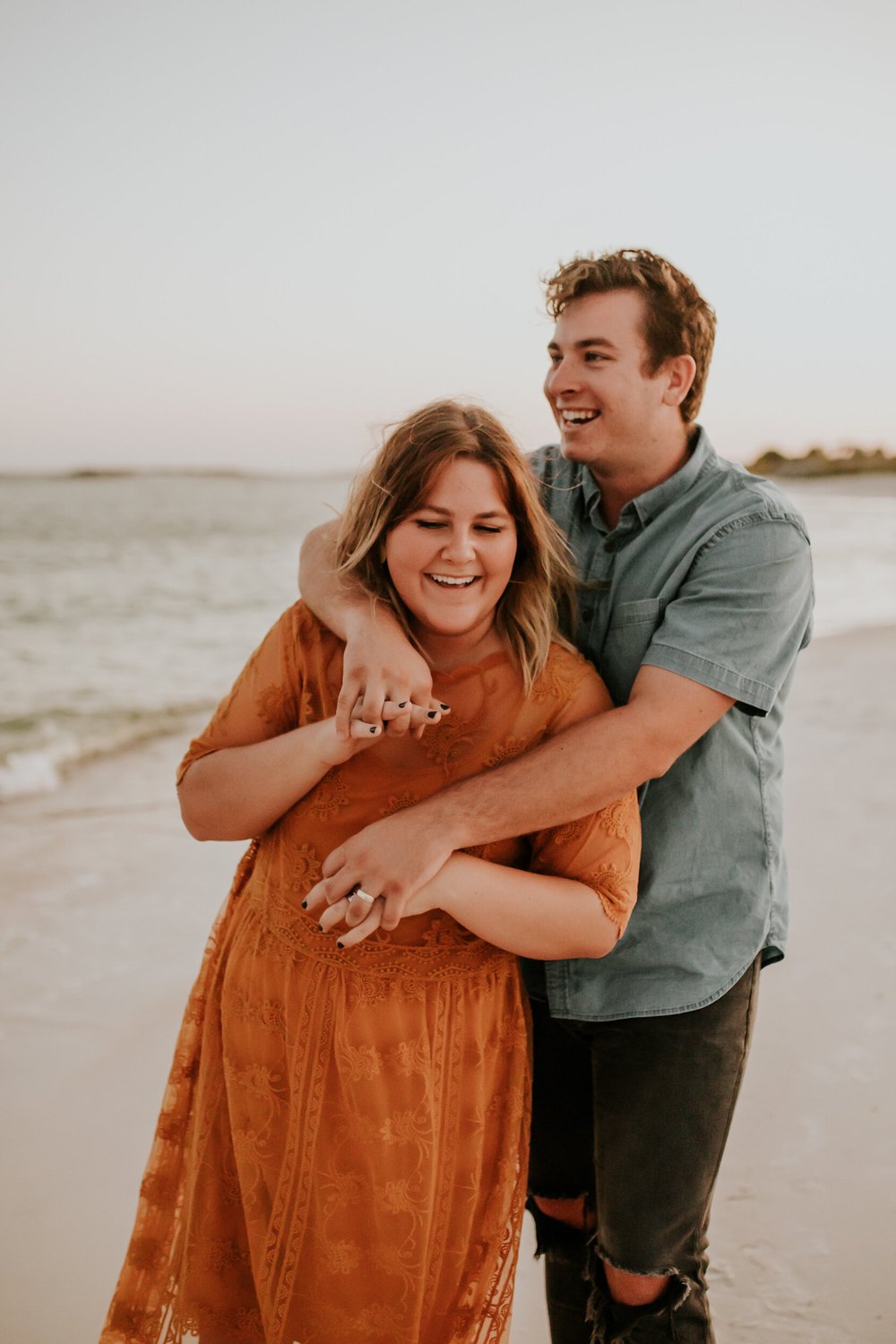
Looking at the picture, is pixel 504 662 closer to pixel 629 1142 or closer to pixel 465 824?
pixel 465 824

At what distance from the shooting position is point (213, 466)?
Result: 2853 cm

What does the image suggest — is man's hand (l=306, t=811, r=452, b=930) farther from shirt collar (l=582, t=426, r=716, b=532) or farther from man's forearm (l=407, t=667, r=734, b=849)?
shirt collar (l=582, t=426, r=716, b=532)

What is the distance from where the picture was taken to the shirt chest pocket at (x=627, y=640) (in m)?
1.86

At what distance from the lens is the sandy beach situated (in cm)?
252

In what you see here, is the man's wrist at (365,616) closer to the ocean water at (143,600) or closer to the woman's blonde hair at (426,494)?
the woman's blonde hair at (426,494)

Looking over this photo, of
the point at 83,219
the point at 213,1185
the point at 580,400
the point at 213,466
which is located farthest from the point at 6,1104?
the point at 213,466

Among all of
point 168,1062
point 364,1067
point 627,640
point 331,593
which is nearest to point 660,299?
point 627,640

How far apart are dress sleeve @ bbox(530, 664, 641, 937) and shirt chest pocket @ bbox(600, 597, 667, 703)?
226mm

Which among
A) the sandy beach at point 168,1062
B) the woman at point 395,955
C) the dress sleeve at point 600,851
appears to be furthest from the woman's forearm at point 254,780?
the sandy beach at point 168,1062

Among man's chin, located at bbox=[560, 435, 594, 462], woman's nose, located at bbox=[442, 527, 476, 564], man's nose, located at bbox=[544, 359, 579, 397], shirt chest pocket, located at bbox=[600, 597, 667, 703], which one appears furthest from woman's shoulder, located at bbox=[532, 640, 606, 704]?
man's nose, located at bbox=[544, 359, 579, 397]

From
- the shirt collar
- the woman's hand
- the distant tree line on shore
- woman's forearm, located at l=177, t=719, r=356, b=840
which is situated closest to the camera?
the woman's hand

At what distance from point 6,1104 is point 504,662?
2518 millimetres

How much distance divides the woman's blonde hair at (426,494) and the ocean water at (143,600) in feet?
1.48

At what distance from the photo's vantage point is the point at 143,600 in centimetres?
1520
